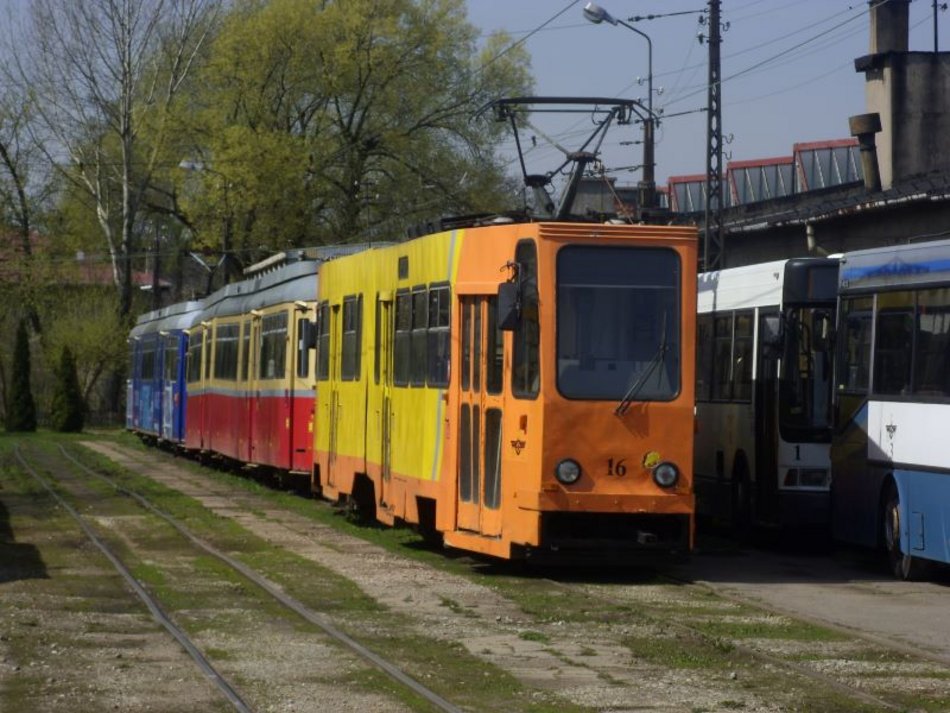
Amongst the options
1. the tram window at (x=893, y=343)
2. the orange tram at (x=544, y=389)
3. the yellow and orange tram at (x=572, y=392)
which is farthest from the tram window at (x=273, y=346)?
the tram window at (x=893, y=343)

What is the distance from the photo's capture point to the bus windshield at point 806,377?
19344 mm

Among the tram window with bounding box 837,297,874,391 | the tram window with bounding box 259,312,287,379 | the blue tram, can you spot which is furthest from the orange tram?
the blue tram

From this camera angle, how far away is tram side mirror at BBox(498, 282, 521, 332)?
15227 mm

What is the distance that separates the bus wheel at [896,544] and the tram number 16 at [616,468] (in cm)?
263

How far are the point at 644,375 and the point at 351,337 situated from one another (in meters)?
6.38

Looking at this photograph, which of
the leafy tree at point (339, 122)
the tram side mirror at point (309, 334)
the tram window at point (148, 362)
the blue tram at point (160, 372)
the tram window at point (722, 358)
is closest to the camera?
the tram window at point (722, 358)

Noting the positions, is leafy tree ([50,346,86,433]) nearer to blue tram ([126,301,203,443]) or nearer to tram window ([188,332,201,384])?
blue tram ([126,301,203,443])

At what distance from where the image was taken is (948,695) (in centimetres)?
1000

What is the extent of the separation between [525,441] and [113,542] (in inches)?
223

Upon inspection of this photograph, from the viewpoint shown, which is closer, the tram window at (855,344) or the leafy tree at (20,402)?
the tram window at (855,344)

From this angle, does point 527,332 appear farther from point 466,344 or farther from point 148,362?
point 148,362

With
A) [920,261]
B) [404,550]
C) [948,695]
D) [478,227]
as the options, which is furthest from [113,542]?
[948,695]

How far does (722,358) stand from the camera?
21.5 metres

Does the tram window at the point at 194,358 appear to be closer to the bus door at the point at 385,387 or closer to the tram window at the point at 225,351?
the tram window at the point at 225,351
